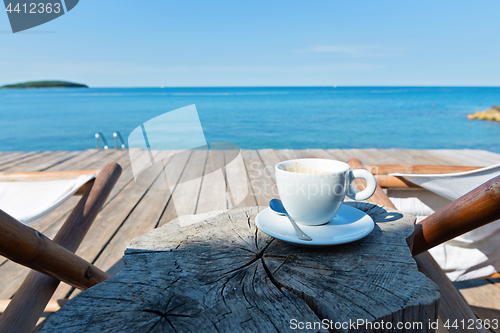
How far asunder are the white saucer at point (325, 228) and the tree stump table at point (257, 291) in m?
0.03

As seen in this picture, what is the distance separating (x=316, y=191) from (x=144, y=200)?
1945 millimetres

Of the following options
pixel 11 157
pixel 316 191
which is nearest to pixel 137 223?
pixel 316 191

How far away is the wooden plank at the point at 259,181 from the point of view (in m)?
2.18

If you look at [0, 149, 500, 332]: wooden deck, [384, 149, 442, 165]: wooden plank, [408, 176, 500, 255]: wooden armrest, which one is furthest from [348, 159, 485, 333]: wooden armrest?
[384, 149, 442, 165]: wooden plank

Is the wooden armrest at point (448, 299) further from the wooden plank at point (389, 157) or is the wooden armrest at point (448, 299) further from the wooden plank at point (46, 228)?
the wooden plank at point (389, 157)

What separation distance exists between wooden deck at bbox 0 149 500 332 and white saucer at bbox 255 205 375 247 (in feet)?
2.05

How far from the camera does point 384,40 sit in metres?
42.8

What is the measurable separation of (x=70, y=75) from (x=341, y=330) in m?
61.1

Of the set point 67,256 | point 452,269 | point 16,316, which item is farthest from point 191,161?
point 452,269

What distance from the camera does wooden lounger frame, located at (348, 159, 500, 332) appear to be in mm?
661

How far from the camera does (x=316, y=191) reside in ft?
1.86

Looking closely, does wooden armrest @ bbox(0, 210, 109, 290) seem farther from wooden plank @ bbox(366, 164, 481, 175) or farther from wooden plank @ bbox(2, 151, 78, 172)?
wooden plank @ bbox(2, 151, 78, 172)

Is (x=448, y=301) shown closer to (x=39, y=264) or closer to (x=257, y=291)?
(x=257, y=291)

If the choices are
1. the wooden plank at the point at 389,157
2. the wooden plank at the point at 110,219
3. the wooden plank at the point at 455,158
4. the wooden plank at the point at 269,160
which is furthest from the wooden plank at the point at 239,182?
the wooden plank at the point at 455,158
